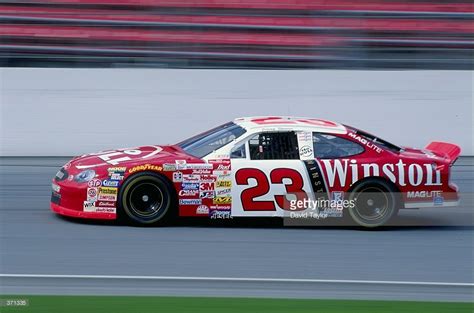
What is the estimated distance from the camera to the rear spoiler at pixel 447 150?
9875 mm

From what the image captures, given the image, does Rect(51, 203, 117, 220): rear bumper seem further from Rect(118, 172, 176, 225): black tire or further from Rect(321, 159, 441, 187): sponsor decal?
Rect(321, 159, 441, 187): sponsor decal

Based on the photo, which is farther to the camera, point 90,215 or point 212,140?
point 212,140

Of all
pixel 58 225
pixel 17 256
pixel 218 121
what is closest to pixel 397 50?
pixel 218 121

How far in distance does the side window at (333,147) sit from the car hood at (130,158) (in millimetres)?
1329

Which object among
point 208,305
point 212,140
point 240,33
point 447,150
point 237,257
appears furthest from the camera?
point 240,33

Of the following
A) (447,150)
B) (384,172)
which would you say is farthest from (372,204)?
(447,150)

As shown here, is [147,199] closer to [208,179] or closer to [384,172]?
[208,179]

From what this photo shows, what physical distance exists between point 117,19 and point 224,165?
6310mm

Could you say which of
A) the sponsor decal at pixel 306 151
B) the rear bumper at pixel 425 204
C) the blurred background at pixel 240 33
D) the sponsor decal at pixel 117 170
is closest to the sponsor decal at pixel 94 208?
the sponsor decal at pixel 117 170

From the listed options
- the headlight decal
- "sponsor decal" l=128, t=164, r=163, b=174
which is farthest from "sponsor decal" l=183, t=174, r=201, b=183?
the headlight decal

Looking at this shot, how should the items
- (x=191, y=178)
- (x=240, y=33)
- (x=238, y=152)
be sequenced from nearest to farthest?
1. (x=191, y=178)
2. (x=238, y=152)
3. (x=240, y=33)

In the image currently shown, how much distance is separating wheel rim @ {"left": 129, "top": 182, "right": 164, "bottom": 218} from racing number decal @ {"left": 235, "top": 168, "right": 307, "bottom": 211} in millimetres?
871

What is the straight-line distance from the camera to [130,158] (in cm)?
953

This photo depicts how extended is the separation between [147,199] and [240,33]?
6195 mm
